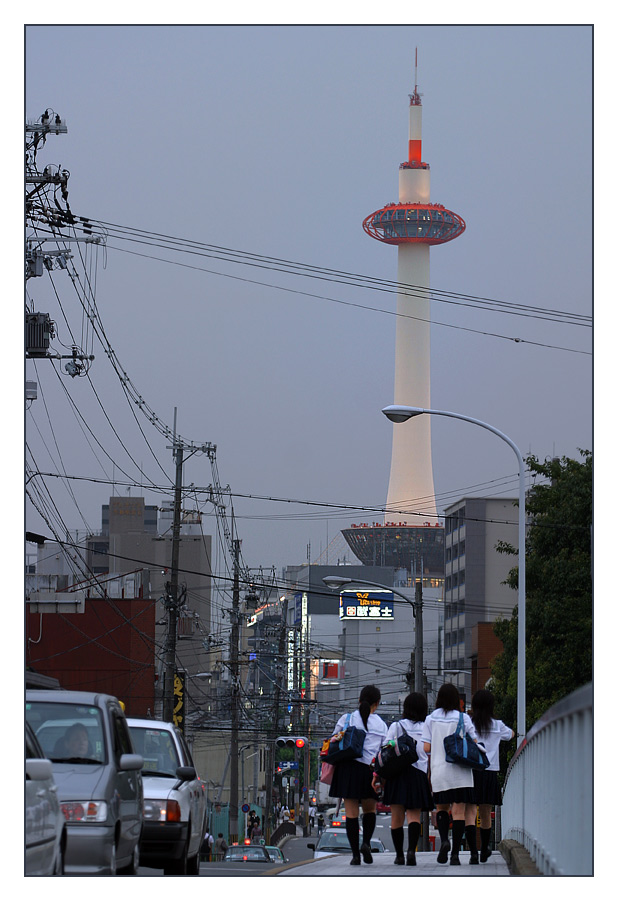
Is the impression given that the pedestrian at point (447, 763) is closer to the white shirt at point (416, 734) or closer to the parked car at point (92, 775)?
the white shirt at point (416, 734)

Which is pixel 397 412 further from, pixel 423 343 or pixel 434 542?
pixel 434 542

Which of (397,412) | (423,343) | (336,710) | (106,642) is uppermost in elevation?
(423,343)

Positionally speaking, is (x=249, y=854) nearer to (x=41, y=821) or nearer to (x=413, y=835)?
(x=413, y=835)

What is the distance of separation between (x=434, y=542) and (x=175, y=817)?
15533cm

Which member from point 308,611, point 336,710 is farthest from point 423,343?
point 336,710

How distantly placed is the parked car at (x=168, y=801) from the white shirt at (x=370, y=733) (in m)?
1.53

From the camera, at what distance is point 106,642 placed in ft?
156

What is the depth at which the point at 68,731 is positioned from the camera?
917 cm

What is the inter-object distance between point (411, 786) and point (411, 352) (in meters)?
142

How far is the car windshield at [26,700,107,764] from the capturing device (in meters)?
9.03

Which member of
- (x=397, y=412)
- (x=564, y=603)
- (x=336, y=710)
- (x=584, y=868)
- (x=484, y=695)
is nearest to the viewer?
(x=584, y=868)

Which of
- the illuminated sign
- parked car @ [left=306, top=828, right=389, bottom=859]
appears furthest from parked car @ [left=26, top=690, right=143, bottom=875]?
the illuminated sign

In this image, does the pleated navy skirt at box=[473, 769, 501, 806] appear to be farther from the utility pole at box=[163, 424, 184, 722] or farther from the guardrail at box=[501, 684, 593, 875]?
the utility pole at box=[163, 424, 184, 722]

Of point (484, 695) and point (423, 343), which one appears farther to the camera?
point (423, 343)
